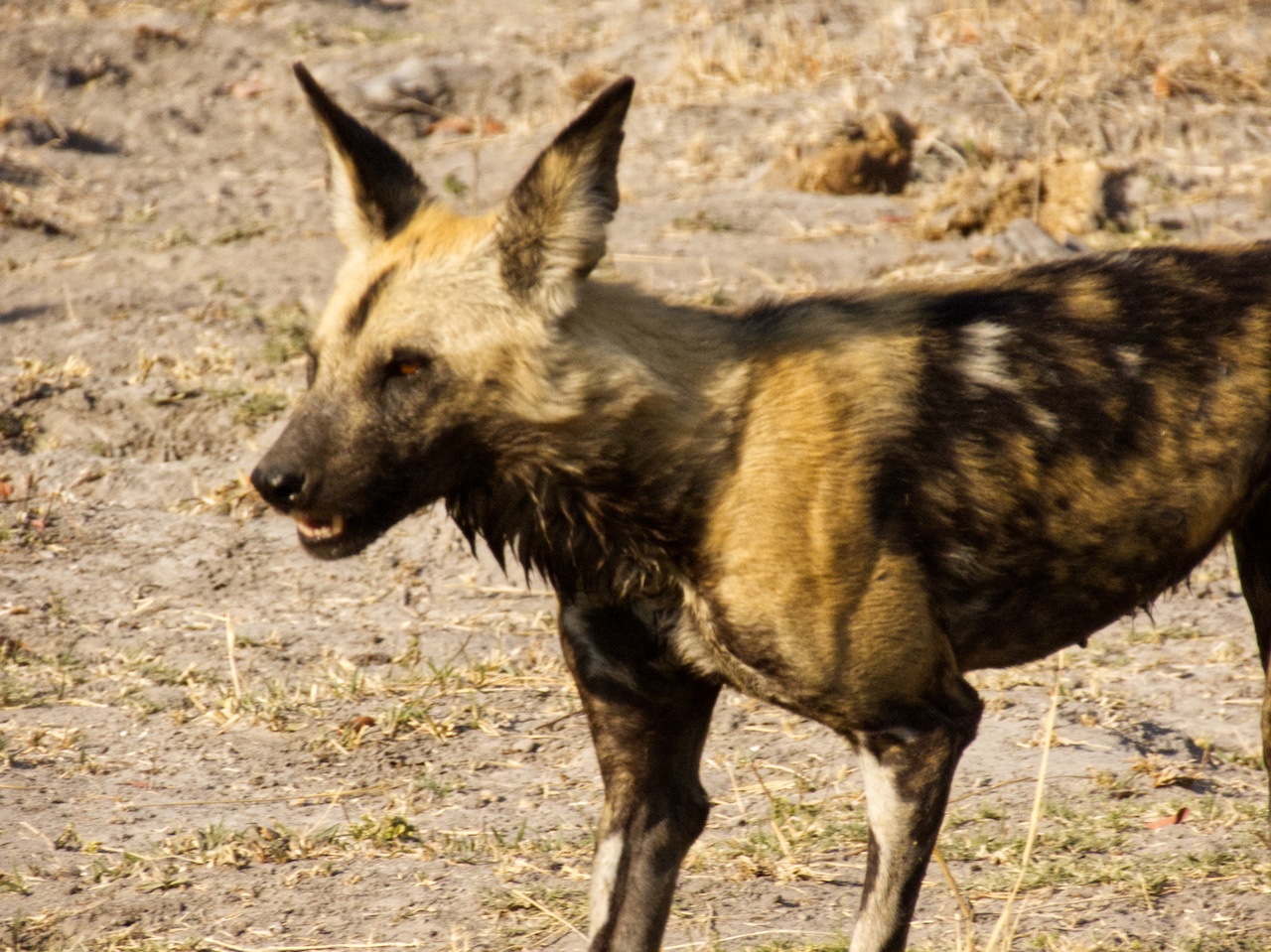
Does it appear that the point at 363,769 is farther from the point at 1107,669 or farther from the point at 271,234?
the point at 271,234

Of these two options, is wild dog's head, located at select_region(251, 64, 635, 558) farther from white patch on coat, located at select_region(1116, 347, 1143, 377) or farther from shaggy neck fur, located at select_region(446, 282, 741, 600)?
white patch on coat, located at select_region(1116, 347, 1143, 377)

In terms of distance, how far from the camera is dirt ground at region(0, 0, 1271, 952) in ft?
11.3

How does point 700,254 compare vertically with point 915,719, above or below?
below

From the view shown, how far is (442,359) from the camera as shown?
2691 mm

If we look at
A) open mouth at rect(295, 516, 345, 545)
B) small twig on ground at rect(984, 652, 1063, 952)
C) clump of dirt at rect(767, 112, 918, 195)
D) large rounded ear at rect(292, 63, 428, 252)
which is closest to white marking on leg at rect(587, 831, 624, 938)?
small twig on ground at rect(984, 652, 1063, 952)

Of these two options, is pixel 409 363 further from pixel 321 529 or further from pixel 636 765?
pixel 636 765

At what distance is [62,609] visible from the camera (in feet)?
16.1

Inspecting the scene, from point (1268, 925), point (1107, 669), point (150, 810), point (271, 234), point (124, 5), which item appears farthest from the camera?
point (124, 5)

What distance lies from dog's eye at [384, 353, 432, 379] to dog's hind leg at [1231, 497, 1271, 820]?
171cm

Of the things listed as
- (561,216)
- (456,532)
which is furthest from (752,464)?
(456,532)

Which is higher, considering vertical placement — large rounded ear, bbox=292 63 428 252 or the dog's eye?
large rounded ear, bbox=292 63 428 252

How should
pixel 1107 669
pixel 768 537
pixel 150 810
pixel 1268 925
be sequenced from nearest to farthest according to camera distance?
pixel 768 537
pixel 1268 925
pixel 150 810
pixel 1107 669

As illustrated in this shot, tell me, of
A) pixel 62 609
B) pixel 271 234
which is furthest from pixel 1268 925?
pixel 271 234

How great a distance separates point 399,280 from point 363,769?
169cm
